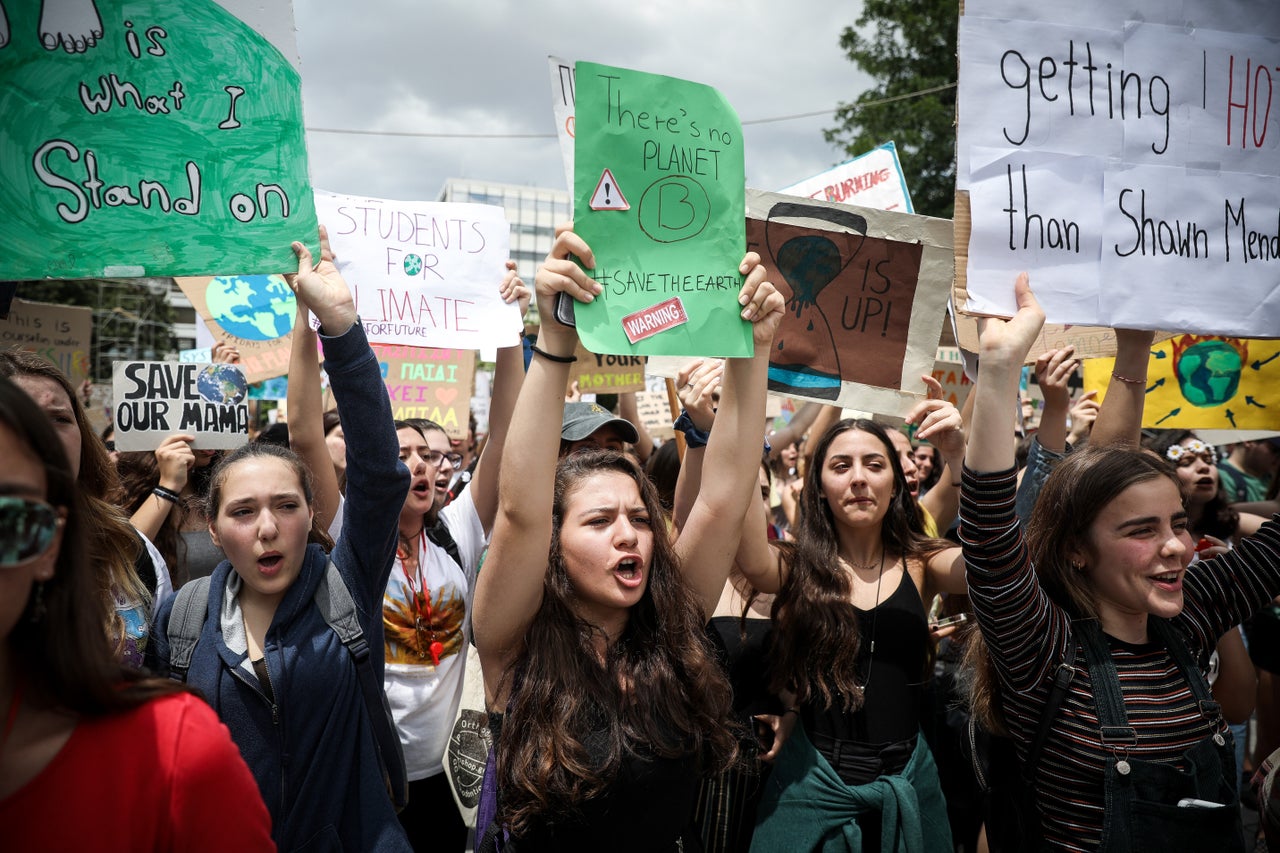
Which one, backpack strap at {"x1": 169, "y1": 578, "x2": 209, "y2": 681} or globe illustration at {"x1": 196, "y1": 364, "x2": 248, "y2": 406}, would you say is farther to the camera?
globe illustration at {"x1": 196, "y1": 364, "x2": 248, "y2": 406}

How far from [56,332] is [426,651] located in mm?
3598

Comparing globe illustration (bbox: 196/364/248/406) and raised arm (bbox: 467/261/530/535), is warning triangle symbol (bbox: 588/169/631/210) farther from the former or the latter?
globe illustration (bbox: 196/364/248/406)

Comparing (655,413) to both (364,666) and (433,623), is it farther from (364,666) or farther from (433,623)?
(364,666)

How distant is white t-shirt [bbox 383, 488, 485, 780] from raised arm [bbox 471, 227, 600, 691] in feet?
3.38

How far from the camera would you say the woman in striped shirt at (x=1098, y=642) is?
7.02ft

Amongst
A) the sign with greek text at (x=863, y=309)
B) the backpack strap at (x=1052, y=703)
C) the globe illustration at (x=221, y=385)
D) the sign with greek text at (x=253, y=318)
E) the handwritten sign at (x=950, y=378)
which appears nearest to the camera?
the backpack strap at (x=1052, y=703)

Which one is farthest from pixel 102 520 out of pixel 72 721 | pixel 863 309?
pixel 863 309

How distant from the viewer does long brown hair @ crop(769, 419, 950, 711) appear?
2.89 metres

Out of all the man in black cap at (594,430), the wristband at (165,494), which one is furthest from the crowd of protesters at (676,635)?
the wristband at (165,494)

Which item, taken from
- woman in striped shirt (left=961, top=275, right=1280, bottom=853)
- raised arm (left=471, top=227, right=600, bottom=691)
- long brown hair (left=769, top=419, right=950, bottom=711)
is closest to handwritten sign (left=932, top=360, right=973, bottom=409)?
long brown hair (left=769, top=419, right=950, bottom=711)

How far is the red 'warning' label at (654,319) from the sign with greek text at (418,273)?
4.99ft

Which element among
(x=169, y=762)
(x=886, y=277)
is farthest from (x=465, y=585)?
(x=169, y=762)

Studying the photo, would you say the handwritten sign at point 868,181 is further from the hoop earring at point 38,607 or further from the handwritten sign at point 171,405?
the hoop earring at point 38,607

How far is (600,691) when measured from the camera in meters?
2.12
